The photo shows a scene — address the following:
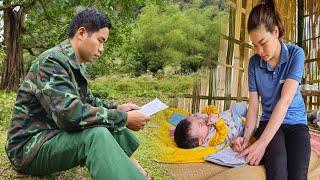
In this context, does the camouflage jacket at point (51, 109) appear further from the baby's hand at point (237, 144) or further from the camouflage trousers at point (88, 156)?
the baby's hand at point (237, 144)

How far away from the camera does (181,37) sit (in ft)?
8.35

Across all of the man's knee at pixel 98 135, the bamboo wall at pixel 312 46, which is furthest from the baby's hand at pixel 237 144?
the bamboo wall at pixel 312 46

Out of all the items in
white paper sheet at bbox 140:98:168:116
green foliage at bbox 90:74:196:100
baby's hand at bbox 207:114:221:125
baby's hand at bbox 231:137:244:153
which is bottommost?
baby's hand at bbox 231:137:244:153

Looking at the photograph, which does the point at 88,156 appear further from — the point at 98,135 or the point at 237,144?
the point at 237,144

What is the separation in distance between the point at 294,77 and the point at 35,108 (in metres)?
0.81

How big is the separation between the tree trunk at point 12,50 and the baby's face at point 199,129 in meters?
4.11

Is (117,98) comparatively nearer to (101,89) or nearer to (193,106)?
(101,89)

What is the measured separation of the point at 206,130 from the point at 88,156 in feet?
1.78

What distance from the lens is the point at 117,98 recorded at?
366cm

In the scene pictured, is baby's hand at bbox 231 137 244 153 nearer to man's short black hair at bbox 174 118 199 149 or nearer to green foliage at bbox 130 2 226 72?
man's short black hair at bbox 174 118 199 149

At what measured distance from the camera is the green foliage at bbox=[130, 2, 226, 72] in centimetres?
180

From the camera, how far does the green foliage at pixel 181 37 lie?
1802 mm

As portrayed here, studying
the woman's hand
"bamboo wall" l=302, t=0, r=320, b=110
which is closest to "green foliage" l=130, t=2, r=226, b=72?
the woman's hand

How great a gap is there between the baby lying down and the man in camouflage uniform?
22cm
